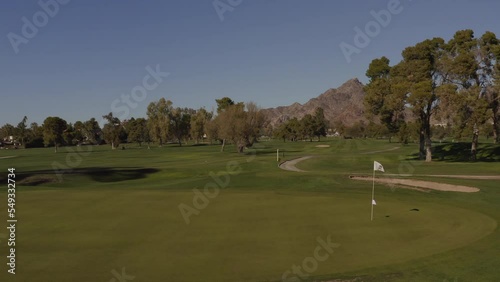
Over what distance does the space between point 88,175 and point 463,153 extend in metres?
58.0

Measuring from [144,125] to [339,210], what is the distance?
521ft

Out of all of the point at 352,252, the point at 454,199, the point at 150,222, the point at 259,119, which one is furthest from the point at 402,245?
the point at 259,119

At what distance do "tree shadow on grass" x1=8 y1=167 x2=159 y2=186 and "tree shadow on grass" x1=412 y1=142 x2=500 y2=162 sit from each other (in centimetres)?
4497

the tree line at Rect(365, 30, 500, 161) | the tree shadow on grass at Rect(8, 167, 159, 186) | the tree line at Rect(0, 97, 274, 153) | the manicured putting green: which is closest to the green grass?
the manicured putting green

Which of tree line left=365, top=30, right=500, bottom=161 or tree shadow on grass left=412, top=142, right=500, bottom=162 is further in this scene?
tree shadow on grass left=412, top=142, right=500, bottom=162

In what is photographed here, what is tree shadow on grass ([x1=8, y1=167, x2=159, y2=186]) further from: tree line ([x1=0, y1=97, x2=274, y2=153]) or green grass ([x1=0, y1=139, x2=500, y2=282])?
tree line ([x1=0, y1=97, x2=274, y2=153])

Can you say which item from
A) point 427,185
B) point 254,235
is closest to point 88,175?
point 427,185

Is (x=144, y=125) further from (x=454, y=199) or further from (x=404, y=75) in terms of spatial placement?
(x=454, y=199)

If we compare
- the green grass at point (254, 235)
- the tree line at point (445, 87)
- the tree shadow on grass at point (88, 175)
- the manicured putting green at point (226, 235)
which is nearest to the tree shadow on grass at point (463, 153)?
the tree line at point (445, 87)

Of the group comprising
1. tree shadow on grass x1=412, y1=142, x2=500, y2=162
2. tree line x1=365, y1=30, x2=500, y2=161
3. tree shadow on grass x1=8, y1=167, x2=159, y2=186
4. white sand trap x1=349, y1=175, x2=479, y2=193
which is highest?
tree line x1=365, y1=30, x2=500, y2=161

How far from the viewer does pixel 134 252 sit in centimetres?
1523

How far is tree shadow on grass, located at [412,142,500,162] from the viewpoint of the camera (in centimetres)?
6312

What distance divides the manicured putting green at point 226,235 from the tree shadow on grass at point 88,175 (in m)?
20.4

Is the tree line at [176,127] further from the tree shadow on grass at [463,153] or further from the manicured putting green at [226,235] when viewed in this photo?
the manicured putting green at [226,235]
